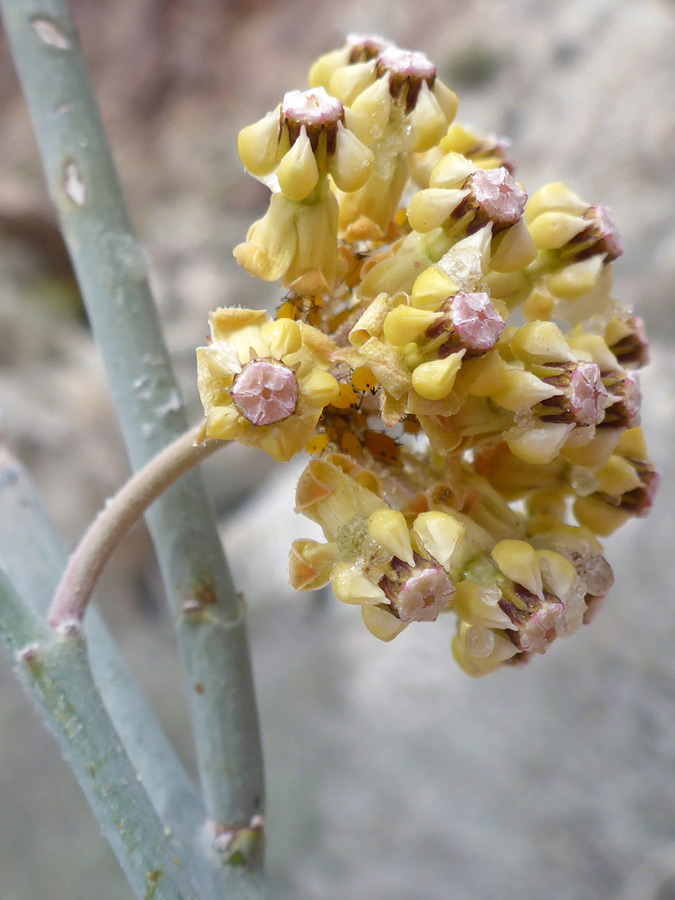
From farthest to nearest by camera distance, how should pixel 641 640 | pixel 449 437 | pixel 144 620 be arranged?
pixel 144 620
pixel 641 640
pixel 449 437

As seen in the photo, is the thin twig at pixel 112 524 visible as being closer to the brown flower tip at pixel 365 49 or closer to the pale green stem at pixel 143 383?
the pale green stem at pixel 143 383

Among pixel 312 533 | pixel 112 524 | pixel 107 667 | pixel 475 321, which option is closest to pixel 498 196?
pixel 475 321

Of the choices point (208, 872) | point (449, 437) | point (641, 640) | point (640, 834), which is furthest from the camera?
point (641, 640)

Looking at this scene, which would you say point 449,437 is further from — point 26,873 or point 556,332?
point 26,873

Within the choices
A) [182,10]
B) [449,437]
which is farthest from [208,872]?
[182,10]

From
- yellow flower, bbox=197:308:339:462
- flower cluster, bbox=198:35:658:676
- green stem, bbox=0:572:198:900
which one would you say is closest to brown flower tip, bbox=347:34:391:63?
flower cluster, bbox=198:35:658:676

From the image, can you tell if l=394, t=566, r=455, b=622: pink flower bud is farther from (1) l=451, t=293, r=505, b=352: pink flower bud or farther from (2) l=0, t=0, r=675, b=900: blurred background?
(2) l=0, t=0, r=675, b=900: blurred background
